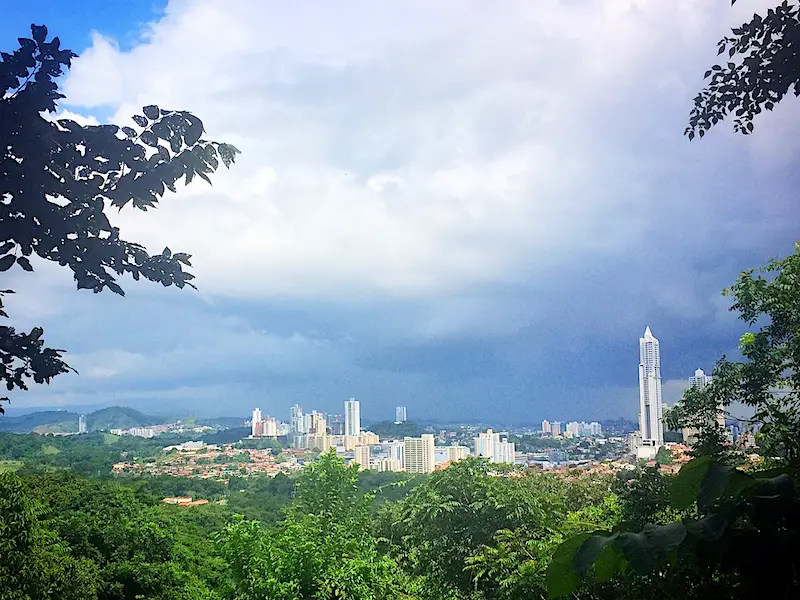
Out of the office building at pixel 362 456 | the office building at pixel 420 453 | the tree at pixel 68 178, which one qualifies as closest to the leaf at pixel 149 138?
the tree at pixel 68 178

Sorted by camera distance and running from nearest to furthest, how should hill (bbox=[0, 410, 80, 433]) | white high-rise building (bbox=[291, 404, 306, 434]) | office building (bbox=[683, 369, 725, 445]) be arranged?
hill (bbox=[0, 410, 80, 433]) < office building (bbox=[683, 369, 725, 445]) < white high-rise building (bbox=[291, 404, 306, 434])

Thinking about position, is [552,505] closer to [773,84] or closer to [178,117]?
[773,84]

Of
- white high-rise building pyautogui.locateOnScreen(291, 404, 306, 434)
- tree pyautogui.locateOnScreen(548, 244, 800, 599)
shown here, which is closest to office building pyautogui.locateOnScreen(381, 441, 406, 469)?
white high-rise building pyautogui.locateOnScreen(291, 404, 306, 434)

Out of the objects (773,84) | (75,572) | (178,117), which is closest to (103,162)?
(178,117)

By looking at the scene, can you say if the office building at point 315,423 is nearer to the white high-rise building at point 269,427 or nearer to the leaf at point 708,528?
the white high-rise building at point 269,427

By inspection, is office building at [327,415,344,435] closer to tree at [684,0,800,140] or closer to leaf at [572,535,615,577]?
tree at [684,0,800,140]

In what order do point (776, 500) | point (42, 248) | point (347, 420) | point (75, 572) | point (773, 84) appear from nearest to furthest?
point (776, 500)
point (42, 248)
point (773, 84)
point (75, 572)
point (347, 420)

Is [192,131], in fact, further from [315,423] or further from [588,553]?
[315,423]
